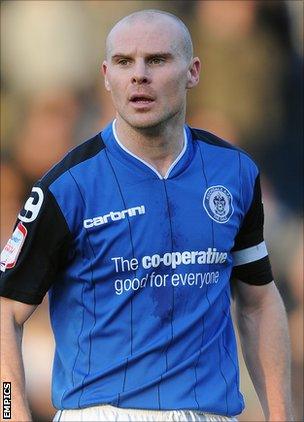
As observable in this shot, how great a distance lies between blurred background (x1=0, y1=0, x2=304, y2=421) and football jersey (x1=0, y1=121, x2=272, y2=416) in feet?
7.98

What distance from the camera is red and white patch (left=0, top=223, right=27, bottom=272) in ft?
12.3

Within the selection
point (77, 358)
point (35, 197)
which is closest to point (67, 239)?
point (35, 197)

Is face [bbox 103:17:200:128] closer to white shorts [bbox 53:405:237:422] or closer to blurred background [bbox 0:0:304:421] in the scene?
white shorts [bbox 53:405:237:422]

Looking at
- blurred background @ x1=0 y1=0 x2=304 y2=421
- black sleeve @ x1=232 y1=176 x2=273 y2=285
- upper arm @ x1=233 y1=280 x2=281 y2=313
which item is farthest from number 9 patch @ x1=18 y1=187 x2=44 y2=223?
blurred background @ x1=0 y1=0 x2=304 y2=421

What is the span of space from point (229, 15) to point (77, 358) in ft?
10.1

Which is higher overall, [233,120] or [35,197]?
[233,120]

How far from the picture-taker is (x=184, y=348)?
3748mm

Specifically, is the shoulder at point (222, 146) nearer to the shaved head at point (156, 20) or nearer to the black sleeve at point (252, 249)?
the black sleeve at point (252, 249)

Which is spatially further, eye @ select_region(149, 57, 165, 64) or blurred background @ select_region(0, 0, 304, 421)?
blurred background @ select_region(0, 0, 304, 421)

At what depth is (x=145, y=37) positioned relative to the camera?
149 inches

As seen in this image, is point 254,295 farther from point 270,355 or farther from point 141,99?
point 141,99

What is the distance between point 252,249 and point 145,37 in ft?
3.01

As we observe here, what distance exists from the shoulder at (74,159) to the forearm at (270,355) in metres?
0.87

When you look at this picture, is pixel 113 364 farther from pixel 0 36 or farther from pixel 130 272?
pixel 0 36
